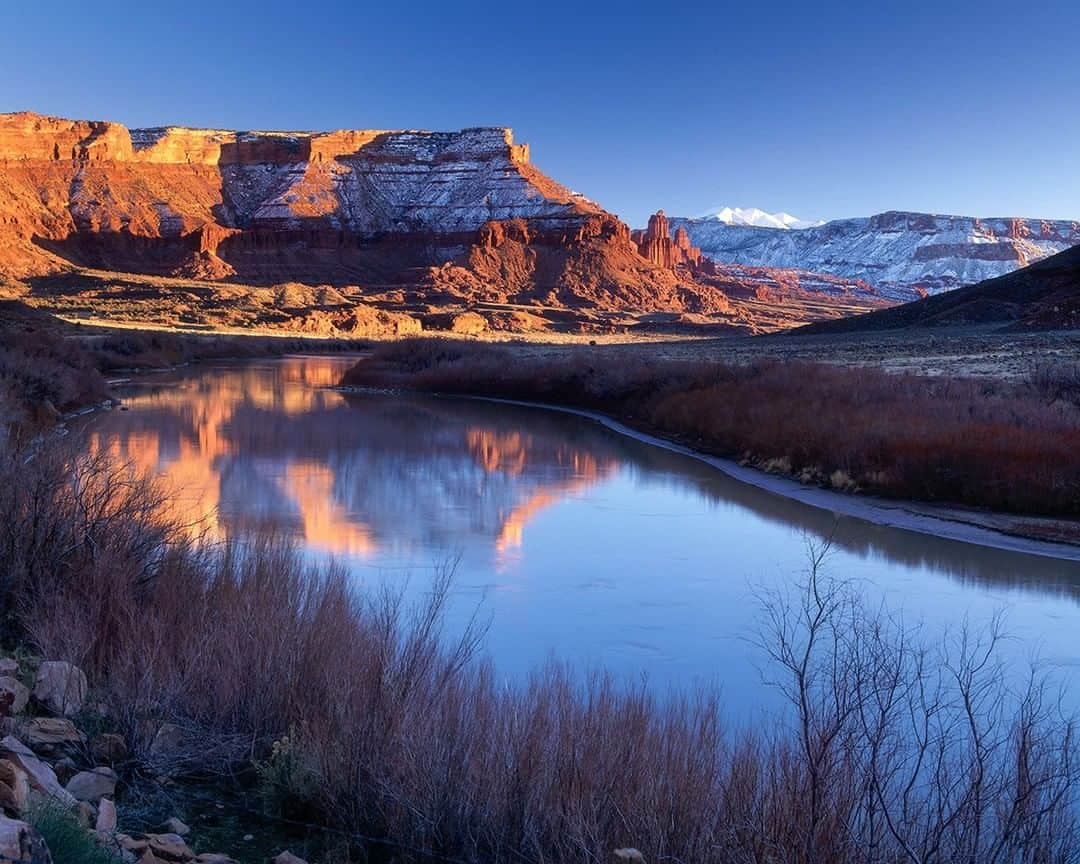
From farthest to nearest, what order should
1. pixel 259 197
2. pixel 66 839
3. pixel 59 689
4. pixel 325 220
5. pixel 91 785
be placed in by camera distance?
1. pixel 259 197
2. pixel 325 220
3. pixel 59 689
4. pixel 91 785
5. pixel 66 839

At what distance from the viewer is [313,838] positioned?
477 centimetres

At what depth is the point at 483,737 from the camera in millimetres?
4703

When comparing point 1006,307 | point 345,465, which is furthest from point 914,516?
point 1006,307

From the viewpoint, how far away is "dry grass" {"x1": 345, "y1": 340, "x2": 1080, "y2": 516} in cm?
1434

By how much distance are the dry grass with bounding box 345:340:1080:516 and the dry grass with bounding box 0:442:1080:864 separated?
7538 mm

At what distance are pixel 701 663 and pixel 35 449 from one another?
611 cm

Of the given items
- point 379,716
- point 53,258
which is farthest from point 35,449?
point 53,258

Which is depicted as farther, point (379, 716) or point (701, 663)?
point (701, 663)

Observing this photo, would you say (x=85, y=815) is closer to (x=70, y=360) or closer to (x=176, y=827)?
(x=176, y=827)

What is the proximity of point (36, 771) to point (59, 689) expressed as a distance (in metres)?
1.47

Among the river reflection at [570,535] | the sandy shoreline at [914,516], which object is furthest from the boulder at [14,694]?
the sandy shoreline at [914,516]

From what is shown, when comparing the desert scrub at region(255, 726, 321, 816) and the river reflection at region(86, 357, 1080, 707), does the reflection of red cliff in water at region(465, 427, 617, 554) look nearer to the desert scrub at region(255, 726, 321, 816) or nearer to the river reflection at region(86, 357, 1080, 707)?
the river reflection at region(86, 357, 1080, 707)

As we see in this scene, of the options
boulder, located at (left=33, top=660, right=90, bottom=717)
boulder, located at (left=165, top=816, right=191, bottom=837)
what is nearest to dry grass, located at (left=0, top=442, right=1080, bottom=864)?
boulder, located at (left=33, top=660, right=90, bottom=717)

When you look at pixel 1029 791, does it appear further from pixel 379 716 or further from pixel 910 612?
pixel 910 612
